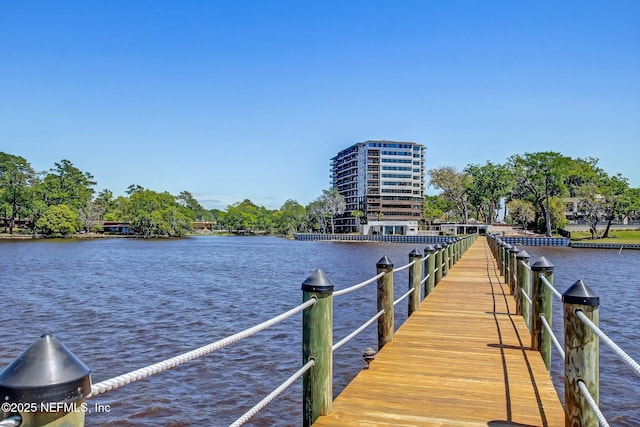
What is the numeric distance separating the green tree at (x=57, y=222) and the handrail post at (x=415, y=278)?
13029 centimetres

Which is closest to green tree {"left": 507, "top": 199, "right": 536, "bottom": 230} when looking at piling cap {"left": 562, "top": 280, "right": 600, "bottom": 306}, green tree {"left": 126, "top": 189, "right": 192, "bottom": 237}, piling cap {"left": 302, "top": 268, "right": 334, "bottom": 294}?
green tree {"left": 126, "top": 189, "right": 192, "bottom": 237}

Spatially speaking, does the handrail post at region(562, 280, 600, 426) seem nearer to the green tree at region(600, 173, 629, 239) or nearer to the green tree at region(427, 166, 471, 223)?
the green tree at region(600, 173, 629, 239)

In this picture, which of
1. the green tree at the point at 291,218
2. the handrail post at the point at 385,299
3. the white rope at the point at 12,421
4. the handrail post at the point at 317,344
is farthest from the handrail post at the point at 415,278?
the green tree at the point at 291,218

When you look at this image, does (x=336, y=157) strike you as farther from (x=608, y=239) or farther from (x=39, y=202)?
(x=608, y=239)

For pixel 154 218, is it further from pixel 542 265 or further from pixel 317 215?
pixel 542 265

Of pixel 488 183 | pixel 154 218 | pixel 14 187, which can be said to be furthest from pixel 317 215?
pixel 14 187

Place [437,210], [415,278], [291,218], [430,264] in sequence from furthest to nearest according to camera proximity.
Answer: [291,218] < [437,210] < [430,264] < [415,278]

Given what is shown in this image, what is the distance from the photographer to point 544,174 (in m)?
95.8

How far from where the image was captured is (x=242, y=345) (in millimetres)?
15031

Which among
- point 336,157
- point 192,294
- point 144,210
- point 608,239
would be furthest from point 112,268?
point 336,157

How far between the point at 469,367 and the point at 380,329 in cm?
162

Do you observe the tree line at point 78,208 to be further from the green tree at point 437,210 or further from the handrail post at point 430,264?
the handrail post at point 430,264

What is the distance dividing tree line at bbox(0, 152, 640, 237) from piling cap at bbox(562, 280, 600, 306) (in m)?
92.0

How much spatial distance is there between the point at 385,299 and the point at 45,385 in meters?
6.32
